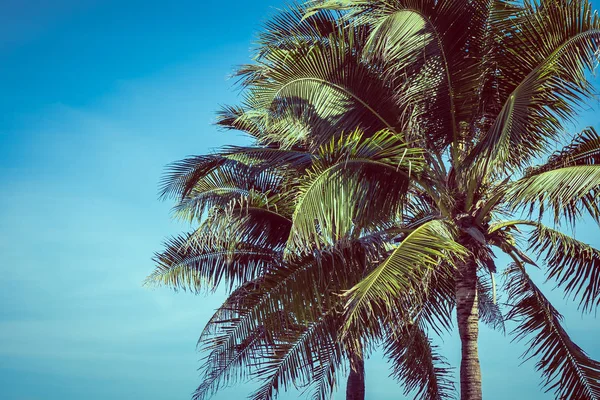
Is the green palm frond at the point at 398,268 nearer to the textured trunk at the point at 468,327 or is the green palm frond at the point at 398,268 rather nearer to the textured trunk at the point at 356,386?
the textured trunk at the point at 468,327

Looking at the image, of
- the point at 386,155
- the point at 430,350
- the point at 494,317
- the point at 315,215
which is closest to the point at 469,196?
the point at 386,155

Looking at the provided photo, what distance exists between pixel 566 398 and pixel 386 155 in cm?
431

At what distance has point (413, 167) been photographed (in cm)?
837

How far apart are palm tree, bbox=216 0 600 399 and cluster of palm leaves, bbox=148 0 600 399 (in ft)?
0.07

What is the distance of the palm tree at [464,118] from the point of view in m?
8.34

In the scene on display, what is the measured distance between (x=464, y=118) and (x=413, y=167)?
1.68 m

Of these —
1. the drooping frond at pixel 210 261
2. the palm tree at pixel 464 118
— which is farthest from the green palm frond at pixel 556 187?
the drooping frond at pixel 210 261

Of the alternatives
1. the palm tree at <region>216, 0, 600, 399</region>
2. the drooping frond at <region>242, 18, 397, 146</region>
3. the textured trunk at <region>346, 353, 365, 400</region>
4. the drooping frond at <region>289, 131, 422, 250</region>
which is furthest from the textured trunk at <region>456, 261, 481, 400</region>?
the textured trunk at <region>346, 353, 365, 400</region>

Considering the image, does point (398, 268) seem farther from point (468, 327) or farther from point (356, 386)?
point (356, 386)

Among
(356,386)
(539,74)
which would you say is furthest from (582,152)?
(356,386)

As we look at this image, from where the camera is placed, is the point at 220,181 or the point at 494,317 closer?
the point at 220,181

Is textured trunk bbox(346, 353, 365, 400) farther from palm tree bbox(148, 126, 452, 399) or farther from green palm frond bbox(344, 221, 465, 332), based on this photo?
green palm frond bbox(344, 221, 465, 332)

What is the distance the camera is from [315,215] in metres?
7.75

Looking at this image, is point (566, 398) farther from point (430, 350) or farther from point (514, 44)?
point (514, 44)
